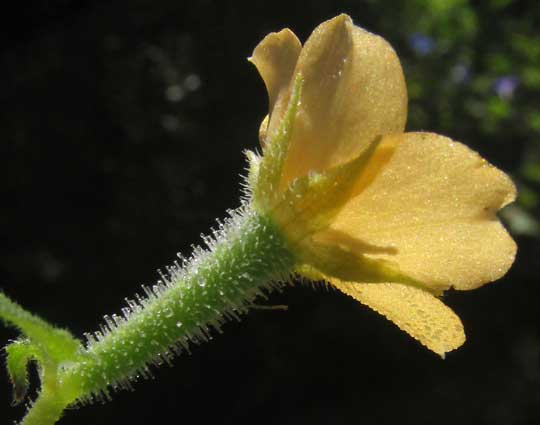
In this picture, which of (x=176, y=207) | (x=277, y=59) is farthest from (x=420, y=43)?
(x=277, y=59)

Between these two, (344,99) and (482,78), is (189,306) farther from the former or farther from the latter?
(482,78)

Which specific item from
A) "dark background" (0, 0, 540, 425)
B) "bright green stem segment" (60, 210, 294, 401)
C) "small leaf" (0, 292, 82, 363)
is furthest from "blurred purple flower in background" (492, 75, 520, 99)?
"small leaf" (0, 292, 82, 363)

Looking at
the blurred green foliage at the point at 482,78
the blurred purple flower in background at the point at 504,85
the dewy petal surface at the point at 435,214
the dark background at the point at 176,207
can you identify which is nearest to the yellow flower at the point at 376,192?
the dewy petal surface at the point at 435,214

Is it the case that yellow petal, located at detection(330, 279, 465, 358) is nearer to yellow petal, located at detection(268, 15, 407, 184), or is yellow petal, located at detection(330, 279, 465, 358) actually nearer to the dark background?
yellow petal, located at detection(268, 15, 407, 184)

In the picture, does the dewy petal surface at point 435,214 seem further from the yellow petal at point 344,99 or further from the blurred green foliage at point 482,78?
the blurred green foliage at point 482,78

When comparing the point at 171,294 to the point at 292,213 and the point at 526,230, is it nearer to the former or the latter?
the point at 292,213

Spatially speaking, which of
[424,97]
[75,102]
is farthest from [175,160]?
[424,97]
